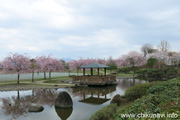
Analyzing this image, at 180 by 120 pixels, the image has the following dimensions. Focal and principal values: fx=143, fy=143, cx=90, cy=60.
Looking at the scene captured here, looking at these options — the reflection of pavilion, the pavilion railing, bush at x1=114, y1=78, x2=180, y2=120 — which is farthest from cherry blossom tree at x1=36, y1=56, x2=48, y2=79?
bush at x1=114, y1=78, x2=180, y2=120

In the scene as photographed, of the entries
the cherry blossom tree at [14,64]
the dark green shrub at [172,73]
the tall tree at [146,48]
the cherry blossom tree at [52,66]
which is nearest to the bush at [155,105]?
the cherry blossom tree at [14,64]

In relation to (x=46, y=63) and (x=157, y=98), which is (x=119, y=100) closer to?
(x=157, y=98)

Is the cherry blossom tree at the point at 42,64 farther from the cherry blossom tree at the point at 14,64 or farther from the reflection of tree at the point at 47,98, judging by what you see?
the reflection of tree at the point at 47,98

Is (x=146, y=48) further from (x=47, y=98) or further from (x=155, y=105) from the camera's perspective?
(x=155, y=105)

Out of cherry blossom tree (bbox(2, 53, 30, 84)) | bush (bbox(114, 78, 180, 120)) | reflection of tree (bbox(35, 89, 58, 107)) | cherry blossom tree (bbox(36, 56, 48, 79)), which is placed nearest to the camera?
bush (bbox(114, 78, 180, 120))

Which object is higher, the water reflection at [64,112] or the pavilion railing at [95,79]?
the pavilion railing at [95,79]

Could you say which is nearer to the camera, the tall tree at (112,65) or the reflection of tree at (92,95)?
the reflection of tree at (92,95)

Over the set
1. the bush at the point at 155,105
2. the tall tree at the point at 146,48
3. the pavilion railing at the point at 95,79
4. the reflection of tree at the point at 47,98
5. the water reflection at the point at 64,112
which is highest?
the tall tree at the point at 146,48

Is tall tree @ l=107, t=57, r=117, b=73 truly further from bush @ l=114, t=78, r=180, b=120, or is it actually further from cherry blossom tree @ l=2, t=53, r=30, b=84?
bush @ l=114, t=78, r=180, b=120

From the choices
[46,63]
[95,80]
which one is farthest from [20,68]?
[95,80]

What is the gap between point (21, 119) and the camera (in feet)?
25.6

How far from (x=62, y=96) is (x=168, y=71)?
28202 millimetres

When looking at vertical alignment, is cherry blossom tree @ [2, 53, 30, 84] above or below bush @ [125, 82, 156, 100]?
above

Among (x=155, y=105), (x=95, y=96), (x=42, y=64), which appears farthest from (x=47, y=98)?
(x=42, y=64)
